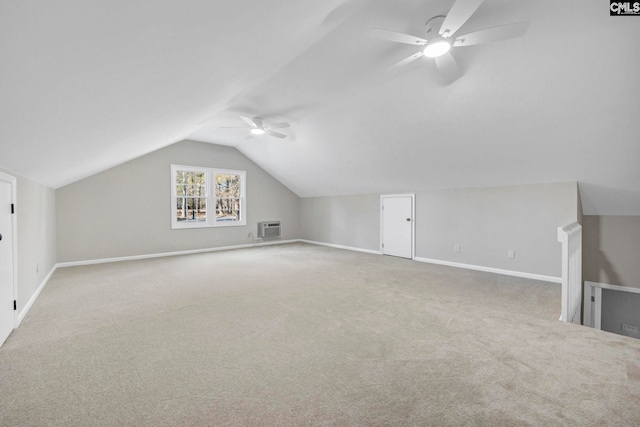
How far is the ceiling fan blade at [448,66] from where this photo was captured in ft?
9.20

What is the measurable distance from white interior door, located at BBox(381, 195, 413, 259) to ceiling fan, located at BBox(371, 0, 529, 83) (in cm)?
388

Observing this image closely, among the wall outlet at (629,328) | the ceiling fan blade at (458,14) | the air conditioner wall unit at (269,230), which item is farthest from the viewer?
the air conditioner wall unit at (269,230)

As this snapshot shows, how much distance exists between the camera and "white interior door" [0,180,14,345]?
2.54 metres

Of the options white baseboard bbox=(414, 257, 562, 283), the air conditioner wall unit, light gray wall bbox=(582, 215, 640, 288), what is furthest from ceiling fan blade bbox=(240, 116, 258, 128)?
light gray wall bbox=(582, 215, 640, 288)

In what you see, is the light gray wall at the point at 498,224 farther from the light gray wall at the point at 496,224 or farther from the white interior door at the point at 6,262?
the white interior door at the point at 6,262

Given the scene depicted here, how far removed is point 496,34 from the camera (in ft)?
7.50

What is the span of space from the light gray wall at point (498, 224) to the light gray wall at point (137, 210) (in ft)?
16.3

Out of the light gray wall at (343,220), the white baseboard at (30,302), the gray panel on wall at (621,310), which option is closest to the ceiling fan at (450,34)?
the white baseboard at (30,302)

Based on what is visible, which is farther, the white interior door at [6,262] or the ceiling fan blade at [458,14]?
the white interior door at [6,262]

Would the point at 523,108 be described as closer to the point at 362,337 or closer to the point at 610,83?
the point at 610,83

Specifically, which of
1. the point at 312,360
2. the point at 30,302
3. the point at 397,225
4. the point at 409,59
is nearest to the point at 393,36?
the point at 409,59

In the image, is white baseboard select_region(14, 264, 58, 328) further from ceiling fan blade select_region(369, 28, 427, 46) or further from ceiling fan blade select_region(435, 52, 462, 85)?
ceiling fan blade select_region(435, 52, 462, 85)

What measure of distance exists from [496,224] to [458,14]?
406cm

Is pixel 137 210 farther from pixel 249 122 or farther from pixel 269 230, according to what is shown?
pixel 249 122
